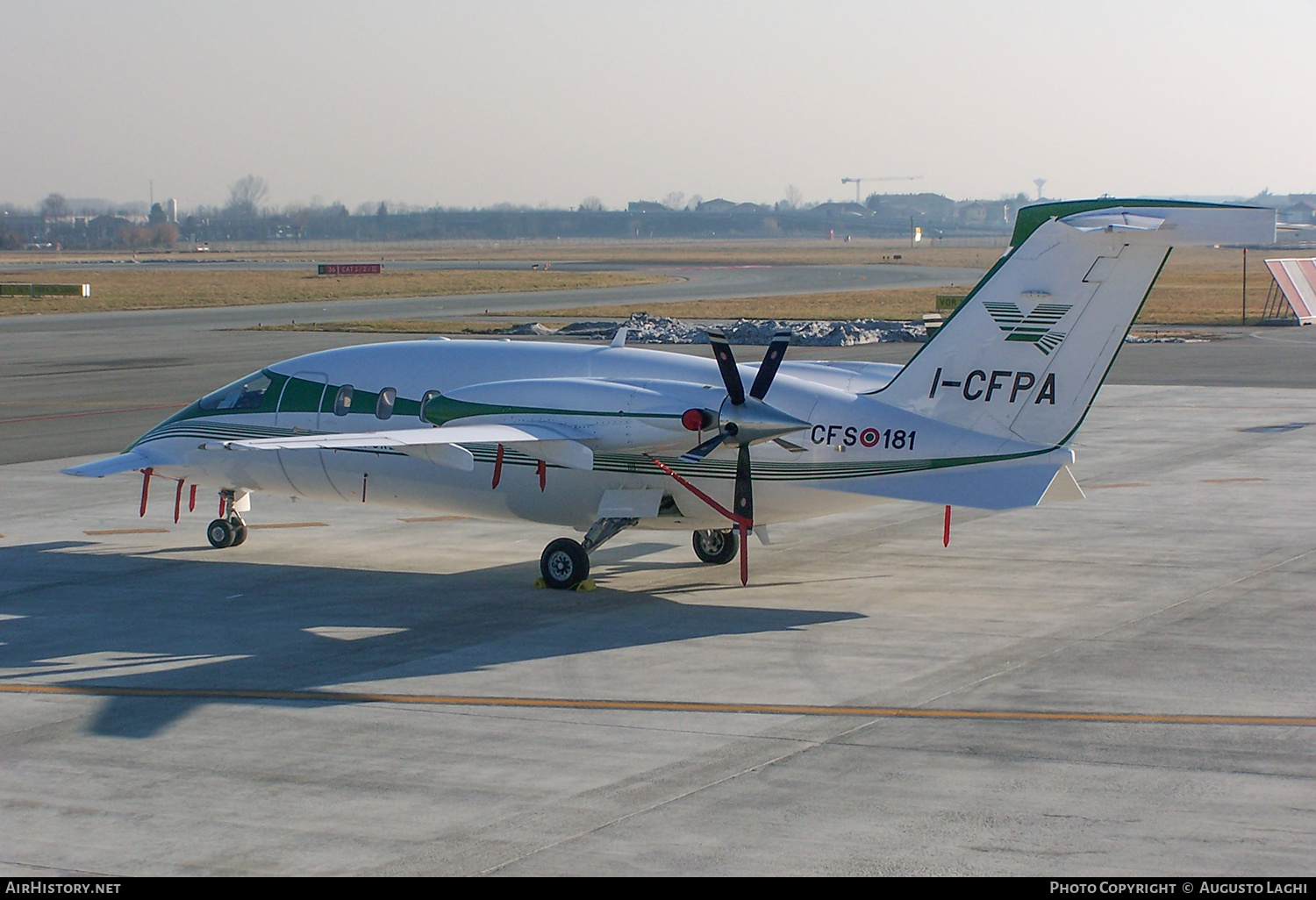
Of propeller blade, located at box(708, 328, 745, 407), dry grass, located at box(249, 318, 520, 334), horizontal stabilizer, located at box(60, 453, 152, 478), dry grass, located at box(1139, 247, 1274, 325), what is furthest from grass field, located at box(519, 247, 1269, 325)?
→ horizontal stabilizer, located at box(60, 453, 152, 478)

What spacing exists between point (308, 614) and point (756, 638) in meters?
6.00

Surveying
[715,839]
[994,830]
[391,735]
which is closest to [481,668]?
[391,735]

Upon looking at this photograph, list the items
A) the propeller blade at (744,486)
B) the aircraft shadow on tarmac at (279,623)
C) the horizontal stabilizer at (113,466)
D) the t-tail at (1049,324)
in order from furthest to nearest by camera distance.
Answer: the horizontal stabilizer at (113,466) < the propeller blade at (744,486) < the t-tail at (1049,324) < the aircraft shadow on tarmac at (279,623)

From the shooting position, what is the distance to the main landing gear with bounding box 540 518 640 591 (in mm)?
20781

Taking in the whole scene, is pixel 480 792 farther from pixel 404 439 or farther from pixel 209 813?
pixel 404 439

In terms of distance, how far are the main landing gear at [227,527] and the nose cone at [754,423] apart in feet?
31.2

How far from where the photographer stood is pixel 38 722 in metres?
14.8

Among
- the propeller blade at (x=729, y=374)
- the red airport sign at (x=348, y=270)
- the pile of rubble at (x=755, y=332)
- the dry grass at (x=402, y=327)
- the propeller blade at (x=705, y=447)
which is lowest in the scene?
the dry grass at (x=402, y=327)

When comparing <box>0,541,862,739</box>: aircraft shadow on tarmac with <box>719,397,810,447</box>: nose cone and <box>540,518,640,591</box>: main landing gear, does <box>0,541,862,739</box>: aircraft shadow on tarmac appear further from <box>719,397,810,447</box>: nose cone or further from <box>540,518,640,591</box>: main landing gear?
<box>719,397,810,447</box>: nose cone

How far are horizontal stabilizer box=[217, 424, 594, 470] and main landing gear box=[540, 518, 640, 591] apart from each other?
50.3 inches

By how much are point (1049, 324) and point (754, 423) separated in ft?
13.0

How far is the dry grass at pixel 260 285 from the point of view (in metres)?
98.7

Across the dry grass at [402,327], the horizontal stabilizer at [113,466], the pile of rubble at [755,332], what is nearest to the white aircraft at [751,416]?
the horizontal stabilizer at [113,466]

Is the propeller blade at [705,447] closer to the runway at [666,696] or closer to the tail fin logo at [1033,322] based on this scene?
the runway at [666,696]
